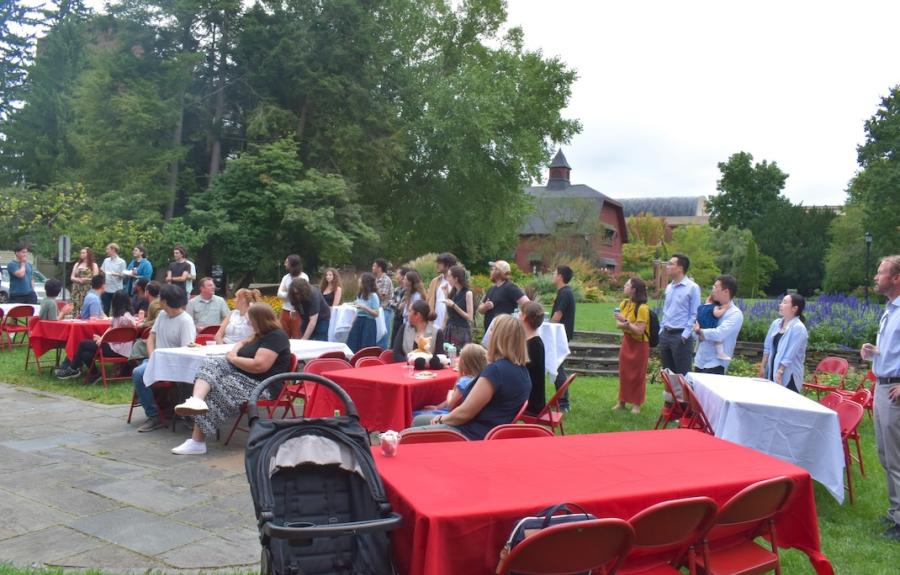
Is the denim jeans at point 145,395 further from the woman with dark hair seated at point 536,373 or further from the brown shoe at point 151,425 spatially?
the woman with dark hair seated at point 536,373

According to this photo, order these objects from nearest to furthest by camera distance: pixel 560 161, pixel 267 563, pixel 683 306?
pixel 267 563
pixel 683 306
pixel 560 161

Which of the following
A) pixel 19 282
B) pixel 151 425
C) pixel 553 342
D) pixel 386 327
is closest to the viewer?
Answer: pixel 151 425

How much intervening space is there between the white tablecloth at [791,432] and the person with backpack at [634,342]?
314 centimetres

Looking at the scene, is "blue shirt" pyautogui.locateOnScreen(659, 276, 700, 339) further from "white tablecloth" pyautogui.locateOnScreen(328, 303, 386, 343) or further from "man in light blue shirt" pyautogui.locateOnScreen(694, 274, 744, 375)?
"white tablecloth" pyautogui.locateOnScreen(328, 303, 386, 343)

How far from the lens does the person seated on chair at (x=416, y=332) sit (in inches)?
307

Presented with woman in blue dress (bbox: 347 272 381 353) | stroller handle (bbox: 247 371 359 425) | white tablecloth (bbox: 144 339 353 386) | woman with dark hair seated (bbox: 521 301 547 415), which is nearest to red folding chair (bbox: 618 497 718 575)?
stroller handle (bbox: 247 371 359 425)

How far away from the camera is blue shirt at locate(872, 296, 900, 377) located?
4.76m

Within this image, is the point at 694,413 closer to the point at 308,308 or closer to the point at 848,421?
the point at 848,421

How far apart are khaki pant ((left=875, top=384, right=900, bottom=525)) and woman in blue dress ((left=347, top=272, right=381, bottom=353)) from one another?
250 inches

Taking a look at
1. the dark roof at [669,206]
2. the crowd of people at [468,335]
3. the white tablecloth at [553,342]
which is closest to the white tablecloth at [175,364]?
the crowd of people at [468,335]

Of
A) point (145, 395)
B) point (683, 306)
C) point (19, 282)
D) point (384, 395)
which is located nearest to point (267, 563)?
point (384, 395)

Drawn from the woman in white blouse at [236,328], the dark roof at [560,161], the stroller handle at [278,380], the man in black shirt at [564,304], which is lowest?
the woman in white blouse at [236,328]

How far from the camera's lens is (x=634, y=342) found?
8.72 m

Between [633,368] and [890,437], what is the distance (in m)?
3.96
